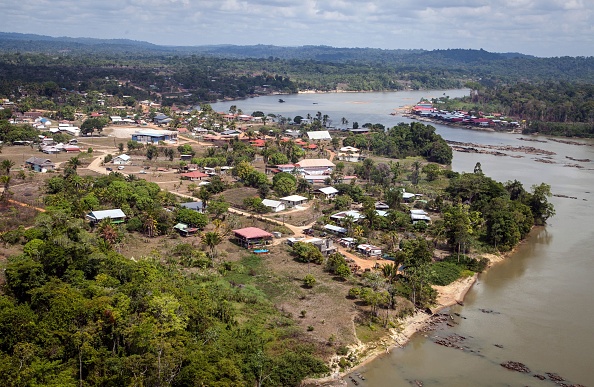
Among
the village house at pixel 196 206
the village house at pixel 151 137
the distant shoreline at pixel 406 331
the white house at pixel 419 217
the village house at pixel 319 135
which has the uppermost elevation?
the village house at pixel 319 135

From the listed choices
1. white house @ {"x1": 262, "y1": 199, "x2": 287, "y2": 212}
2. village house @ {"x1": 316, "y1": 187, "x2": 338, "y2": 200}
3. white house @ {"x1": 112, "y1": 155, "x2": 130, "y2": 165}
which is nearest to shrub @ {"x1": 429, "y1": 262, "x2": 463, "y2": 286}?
white house @ {"x1": 262, "y1": 199, "x2": 287, "y2": 212}

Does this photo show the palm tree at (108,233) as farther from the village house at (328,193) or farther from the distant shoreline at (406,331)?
the village house at (328,193)

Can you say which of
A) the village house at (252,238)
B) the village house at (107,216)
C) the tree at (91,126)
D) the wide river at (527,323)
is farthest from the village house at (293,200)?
the tree at (91,126)

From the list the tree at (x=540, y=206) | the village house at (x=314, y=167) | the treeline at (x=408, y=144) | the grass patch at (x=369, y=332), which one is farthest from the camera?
the treeline at (x=408, y=144)

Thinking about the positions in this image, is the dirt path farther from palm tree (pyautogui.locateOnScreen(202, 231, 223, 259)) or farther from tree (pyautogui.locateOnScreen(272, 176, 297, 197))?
tree (pyautogui.locateOnScreen(272, 176, 297, 197))

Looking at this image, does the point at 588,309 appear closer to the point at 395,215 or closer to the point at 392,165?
the point at 395,215

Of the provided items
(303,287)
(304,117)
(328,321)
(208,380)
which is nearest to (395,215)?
(303,287)

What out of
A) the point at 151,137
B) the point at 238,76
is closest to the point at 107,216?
the point at 151,137
